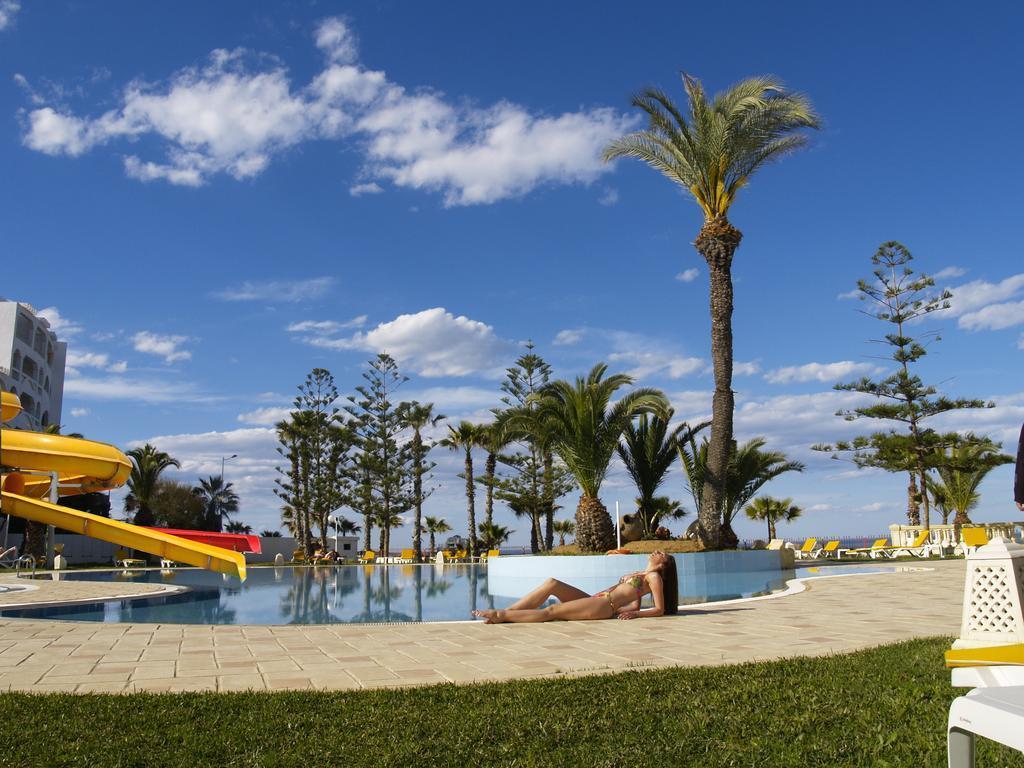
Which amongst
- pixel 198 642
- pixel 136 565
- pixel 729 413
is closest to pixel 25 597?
pixel 198 642

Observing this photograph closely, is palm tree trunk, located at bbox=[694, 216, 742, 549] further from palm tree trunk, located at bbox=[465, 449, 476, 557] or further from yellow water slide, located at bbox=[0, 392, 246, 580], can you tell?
palm tree trunk, located at bbox=[465, 449, 476, 557]

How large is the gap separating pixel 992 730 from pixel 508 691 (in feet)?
8.95

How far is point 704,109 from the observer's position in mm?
16422

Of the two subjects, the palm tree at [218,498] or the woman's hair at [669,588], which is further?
the palm tree at [218,498]

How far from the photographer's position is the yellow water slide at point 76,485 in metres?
14.5

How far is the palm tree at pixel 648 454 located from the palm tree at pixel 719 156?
119 inches

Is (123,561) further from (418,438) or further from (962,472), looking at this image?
(962,472)

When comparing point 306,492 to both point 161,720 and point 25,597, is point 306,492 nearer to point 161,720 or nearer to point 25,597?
point 25,597

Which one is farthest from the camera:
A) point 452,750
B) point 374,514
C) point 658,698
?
point 374,514

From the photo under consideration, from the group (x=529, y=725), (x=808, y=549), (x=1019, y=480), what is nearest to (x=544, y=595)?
(x=529, y=725)

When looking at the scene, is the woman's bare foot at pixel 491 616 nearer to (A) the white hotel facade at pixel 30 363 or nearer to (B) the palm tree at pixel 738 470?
(B) the palm tree at pixel 738 470

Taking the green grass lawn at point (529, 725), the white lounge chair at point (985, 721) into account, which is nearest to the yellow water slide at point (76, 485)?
the green grass lawn at point (529, 725)

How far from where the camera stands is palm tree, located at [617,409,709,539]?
19.2 metres

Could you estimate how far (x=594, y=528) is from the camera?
1667 cm
